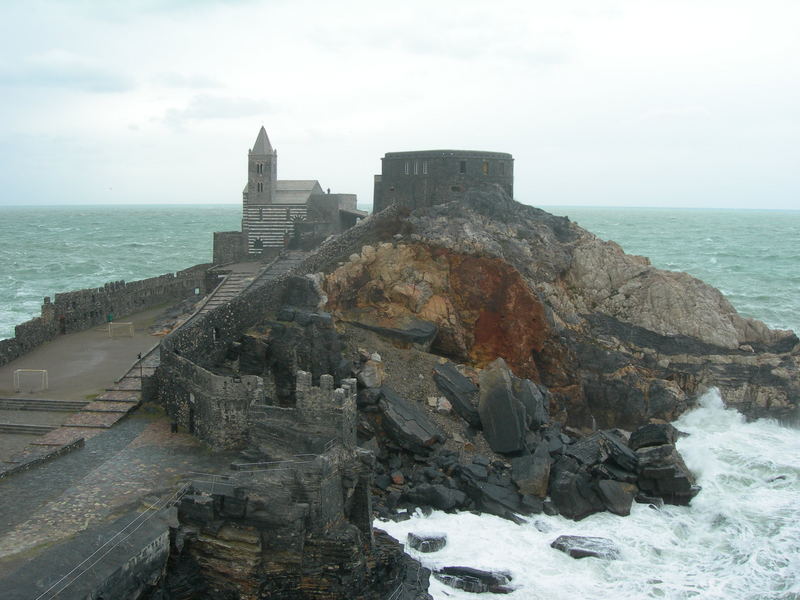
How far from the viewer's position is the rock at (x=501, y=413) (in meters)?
25.9

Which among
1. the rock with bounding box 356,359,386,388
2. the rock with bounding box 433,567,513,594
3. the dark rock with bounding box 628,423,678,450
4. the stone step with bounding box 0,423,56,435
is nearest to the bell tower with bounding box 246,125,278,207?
the rock with bounding box 356,359,386,388

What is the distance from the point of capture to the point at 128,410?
2273 centimetres

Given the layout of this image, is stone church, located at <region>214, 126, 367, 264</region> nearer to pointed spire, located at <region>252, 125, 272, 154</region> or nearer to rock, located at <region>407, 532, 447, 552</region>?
pointed spire, located at <region>252, 125, 272, 154</region>

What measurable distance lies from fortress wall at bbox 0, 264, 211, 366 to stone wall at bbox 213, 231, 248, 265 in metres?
1.30

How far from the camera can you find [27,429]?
2161 cm

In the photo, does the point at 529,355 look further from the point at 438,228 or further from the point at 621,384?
the point at 438,228

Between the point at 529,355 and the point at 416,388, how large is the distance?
6588 mm

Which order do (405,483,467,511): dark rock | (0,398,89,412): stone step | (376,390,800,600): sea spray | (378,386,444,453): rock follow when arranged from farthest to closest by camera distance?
(378,386,444,453): rock, (0,398,89,412): stone step, (405,483,467,511): dark rock, (376,390,800,600): sea spray

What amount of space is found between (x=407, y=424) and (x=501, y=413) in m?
3.49

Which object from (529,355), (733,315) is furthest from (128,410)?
(733,315)

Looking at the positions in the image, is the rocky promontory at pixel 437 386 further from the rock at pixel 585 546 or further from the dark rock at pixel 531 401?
the rock at pixel 585 546

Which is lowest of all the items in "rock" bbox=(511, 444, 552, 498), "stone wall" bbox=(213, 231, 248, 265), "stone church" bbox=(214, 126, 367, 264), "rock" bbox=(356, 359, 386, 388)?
"rock" bbox=(511, 444, 552, 498)

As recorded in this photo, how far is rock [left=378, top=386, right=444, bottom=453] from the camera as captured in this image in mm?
24891

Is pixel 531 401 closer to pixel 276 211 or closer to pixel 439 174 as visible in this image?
pixel 439 174
